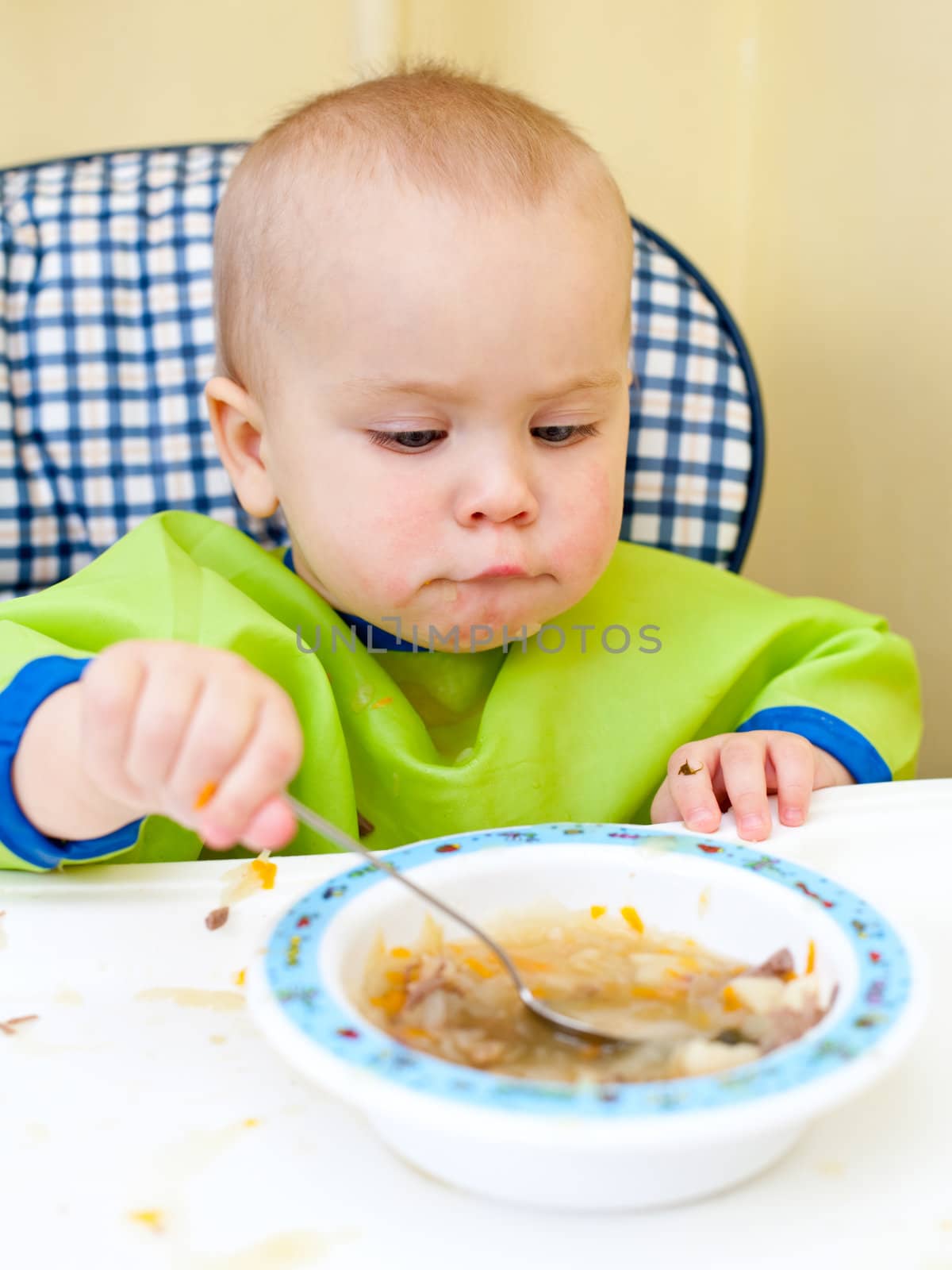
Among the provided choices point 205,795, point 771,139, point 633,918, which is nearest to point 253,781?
point 205,795

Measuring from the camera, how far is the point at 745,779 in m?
0.90

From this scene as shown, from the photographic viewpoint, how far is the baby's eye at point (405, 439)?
0.93m

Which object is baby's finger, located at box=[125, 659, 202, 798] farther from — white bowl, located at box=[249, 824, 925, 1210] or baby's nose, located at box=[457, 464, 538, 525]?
baby's nose, located at box=[457, 464, 538, 525]

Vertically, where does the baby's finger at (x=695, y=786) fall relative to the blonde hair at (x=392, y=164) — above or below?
below

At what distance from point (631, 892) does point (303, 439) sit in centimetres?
49

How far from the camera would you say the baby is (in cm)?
89

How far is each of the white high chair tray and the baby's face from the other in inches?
14.1

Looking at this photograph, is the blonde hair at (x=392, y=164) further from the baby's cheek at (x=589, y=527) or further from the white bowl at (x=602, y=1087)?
the white bowl at (x=602, y=1087)

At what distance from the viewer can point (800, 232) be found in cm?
181

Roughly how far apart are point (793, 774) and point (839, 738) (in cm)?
15

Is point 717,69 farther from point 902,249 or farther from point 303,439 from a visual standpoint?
point 303,439

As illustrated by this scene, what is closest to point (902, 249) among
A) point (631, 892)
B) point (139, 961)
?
point (631, 892)

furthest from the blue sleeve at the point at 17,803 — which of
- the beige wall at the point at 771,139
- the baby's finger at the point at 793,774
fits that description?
the beige wall at the point at 771,139

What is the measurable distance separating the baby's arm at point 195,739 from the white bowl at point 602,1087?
61 mm
